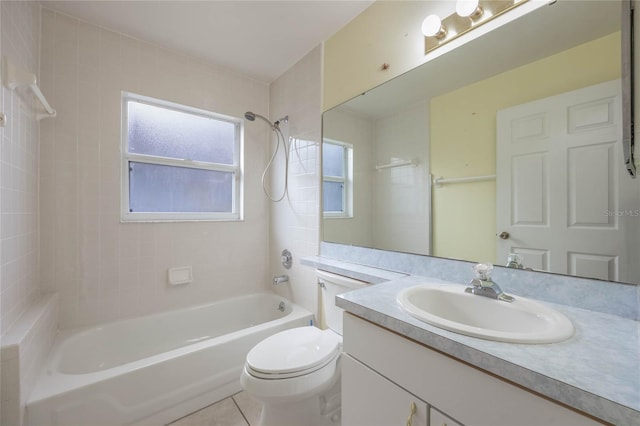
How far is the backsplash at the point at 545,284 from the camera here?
2.56 feet

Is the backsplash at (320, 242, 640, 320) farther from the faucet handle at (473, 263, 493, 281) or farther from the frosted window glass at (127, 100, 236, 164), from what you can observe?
the frosted window glass at (127, 100, 236, 164)

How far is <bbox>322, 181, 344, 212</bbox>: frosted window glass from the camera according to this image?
1807mm

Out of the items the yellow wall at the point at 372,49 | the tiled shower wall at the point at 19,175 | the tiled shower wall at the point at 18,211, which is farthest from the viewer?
the yellow wall at the point at 372,49

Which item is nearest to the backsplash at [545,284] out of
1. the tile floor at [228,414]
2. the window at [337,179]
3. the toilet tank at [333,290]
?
the toilet tank at [333,290]

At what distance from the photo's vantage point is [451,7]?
1.20m

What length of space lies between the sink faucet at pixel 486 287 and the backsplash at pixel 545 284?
135mm

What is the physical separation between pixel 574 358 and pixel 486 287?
0.36m

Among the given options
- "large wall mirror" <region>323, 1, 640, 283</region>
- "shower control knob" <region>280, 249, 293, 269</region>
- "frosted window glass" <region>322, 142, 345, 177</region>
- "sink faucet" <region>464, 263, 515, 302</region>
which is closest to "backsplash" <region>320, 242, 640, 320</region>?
"large wall mirror" <region>323, 1, 640, 283</region>

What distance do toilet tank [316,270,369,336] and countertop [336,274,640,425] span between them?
2.16ft

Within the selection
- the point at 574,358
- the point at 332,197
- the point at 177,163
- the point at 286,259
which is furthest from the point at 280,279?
the point at 574,358

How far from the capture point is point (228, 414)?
146cm

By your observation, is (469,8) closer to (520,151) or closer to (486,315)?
(520,151)

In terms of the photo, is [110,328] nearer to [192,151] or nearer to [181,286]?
[181,286]

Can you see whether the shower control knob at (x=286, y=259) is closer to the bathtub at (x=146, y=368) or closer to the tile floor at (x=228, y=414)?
the bathtub at (x=146, y=368)
